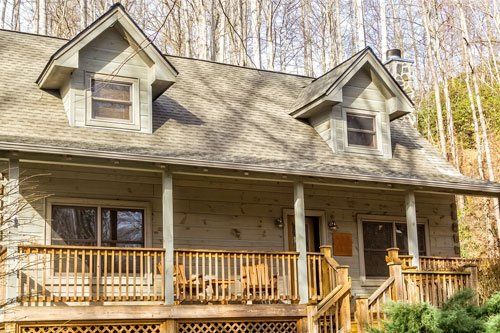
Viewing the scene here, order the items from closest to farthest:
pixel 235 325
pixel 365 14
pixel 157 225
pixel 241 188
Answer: pixel 235 325, pixel 157 225, pixel 241 188, pixel 365 14

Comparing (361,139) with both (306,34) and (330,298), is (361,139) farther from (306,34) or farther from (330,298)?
(306,34)

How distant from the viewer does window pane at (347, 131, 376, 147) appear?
51.7ft

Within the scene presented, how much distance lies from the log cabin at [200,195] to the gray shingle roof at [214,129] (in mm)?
51

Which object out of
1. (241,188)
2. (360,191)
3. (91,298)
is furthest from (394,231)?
(91,298)

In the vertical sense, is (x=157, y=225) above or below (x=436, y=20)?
below

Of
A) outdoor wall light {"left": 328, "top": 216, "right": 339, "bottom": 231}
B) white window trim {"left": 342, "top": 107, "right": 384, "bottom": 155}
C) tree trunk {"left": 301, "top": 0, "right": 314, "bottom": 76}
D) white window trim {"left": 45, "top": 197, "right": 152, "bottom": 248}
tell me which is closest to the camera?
white window trim {"left": 45, "top": 197, "right": 152, "bottom": 248}

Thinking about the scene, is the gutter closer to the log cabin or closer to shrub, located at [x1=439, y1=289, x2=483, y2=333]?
the log cabin

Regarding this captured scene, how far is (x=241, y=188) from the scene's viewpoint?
14.5 meters

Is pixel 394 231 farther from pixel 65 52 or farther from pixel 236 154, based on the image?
pixel 65 52

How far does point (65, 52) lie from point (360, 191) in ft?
23.7

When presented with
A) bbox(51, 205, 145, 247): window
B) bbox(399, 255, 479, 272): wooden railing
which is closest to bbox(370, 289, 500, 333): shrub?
bbox(399, 255, 479, 272): wooden railing

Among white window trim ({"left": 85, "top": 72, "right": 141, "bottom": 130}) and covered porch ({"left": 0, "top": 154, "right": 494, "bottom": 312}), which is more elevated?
white window trim ({"left": 85, "top": 72, "right": 141, "bottom": 130})

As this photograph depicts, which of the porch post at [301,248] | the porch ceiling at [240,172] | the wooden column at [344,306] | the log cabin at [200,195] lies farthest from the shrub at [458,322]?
the porch ceiling at [240,172]

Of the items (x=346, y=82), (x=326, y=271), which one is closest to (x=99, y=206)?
(x=326, y=271)
